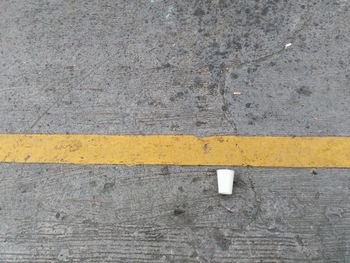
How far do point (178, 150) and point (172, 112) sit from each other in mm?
293

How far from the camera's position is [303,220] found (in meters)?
2.31

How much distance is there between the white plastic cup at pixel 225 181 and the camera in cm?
239

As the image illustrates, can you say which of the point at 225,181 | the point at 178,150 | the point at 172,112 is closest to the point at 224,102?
the point at 172,112

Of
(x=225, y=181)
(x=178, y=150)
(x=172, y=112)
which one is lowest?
(x=225, y=181)

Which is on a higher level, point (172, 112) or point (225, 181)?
point (172, 112)

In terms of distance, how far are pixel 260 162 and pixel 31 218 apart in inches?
56.1

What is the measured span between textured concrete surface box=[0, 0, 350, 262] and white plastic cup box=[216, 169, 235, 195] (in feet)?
0.22

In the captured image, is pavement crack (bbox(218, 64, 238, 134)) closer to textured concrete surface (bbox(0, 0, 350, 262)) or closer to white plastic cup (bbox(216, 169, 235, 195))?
textured concrete surface (bbox(0, 0, 350, 262))

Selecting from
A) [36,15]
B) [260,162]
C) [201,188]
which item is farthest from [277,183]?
[36,15]

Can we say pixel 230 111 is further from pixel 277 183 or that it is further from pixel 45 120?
pixel 45 120

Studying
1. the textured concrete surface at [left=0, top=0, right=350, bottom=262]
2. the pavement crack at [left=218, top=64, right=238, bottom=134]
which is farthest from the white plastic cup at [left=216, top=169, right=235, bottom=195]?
the pavement crack at [left=218, top=64, right=238, bottom=134]

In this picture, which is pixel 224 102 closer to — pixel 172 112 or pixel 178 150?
pixel 172 112

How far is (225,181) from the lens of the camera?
239 centimetres

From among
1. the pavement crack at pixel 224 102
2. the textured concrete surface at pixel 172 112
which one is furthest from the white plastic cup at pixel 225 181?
the pavement crack at pixel 224 102
